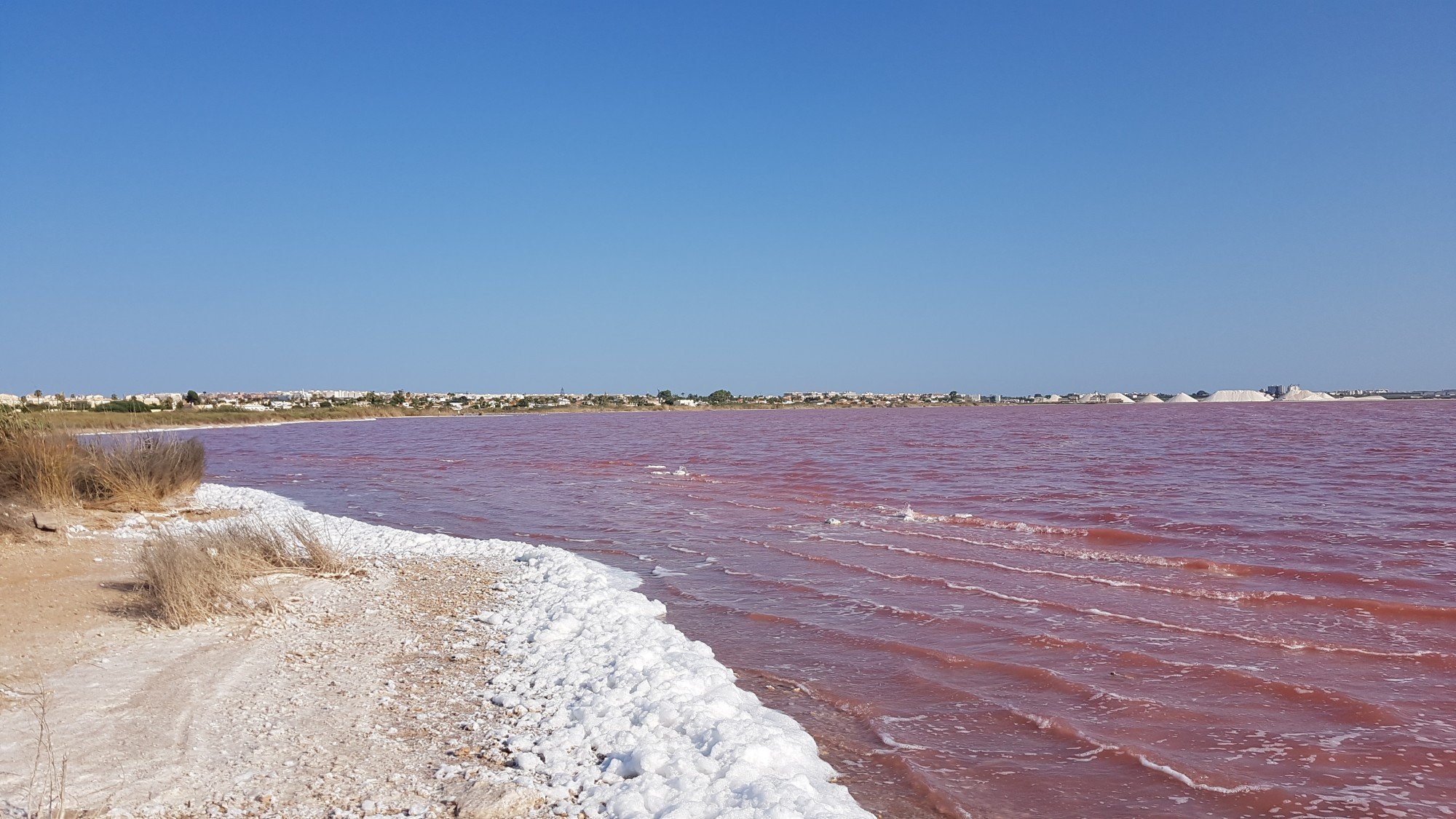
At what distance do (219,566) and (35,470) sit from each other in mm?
7329

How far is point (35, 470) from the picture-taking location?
471 inches

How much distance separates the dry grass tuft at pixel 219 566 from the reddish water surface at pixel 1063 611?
3657 mm

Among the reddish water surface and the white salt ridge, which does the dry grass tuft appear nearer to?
the reddish water surface

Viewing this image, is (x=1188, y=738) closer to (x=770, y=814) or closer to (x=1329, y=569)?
(x=770, y=814)

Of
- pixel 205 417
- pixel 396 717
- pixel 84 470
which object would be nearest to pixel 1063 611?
pixel 396 717

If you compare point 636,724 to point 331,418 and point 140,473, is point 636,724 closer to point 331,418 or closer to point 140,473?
point 140,473

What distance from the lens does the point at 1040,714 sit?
5.49 meters

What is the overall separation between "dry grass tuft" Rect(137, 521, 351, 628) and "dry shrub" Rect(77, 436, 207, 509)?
598cm

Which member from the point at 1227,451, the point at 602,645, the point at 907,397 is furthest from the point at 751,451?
the point at 907,397

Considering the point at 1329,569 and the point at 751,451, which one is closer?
the point at 1329,569

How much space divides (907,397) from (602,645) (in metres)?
176

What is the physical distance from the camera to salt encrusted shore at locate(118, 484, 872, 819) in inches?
155

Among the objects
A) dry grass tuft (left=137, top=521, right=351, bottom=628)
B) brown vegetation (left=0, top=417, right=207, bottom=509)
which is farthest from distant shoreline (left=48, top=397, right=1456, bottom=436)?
dry grass tuft (left=137, top=521, right=351, bottom=628)

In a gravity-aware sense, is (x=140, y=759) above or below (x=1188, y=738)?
above
